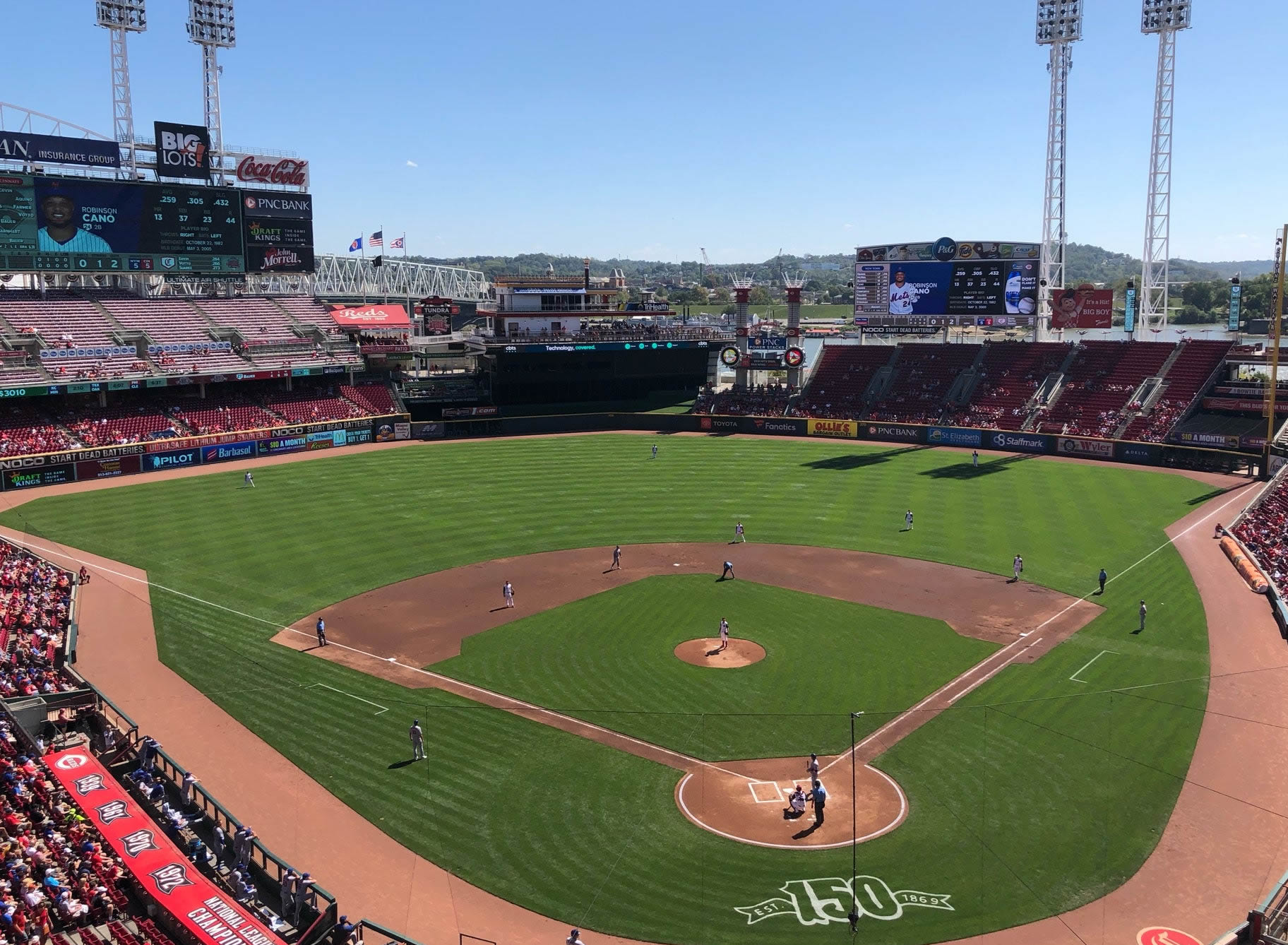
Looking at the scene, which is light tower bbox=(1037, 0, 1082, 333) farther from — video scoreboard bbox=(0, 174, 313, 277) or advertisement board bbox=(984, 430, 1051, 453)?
video scoreboard bbox=(0, 174, 313, 277)

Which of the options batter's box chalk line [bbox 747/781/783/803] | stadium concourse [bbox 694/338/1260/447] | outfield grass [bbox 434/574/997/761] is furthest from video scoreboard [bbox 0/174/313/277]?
batter's box chalk line [bbox 747/781/783/803]

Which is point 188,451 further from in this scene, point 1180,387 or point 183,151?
point 1180,387

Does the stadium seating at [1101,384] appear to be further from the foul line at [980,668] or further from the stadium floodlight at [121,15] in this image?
the stadium floodlight at [121,15]

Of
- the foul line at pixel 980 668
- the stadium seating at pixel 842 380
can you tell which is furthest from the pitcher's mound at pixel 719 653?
the stadium seating at pixel 842 380

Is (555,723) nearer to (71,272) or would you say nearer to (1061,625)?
(1061,625)

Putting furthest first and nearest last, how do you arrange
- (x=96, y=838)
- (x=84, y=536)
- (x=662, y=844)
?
(x=84, y=536) → (x=662, y=844) → (x=96, y=838)

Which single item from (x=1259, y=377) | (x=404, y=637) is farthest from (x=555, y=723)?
(x=1259, y=377)
